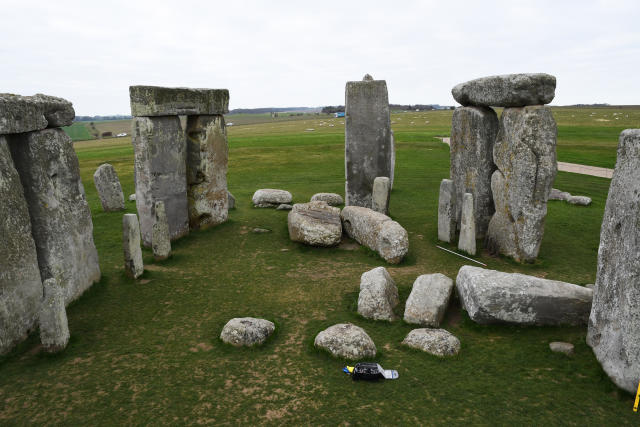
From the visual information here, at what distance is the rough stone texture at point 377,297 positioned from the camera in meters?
8.42

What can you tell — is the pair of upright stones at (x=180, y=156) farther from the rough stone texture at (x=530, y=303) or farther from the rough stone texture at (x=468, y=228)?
the rough stone texture at (x=530, y=303)

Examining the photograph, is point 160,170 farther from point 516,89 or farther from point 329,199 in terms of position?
point 516,89

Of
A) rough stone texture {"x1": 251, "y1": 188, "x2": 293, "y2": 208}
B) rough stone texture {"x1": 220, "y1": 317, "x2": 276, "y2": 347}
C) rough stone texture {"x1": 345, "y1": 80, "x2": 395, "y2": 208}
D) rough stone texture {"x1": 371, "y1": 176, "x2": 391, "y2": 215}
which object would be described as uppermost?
rough stone texture {"x1": 345, "y1": 80, "x2": 395, "y2": 208}

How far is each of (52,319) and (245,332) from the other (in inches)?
120

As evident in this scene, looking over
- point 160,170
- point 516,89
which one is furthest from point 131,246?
point 516,89

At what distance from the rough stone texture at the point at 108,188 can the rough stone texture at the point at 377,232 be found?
9.35 meters

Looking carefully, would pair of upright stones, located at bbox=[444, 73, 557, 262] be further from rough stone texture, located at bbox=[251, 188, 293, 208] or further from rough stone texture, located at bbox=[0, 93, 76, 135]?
rough stone texture, located at bbox=[0, 93, 76, 135]

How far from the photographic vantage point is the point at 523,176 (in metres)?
10.8

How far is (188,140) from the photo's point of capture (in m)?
14.1

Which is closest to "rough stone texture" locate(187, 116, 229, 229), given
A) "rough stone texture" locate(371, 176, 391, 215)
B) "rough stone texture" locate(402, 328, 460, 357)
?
"rough stone texture" locate(371, 176, 391, 215)

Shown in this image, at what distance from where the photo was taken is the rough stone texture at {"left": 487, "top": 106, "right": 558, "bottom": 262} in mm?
10672

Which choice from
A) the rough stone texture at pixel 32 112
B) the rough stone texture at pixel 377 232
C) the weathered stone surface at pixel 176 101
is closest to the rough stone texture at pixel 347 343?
the rough stone texture at pixel 377 232

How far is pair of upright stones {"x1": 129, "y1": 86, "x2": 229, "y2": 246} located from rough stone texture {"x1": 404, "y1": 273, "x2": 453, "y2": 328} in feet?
24.8

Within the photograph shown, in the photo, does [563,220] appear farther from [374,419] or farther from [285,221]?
[374,419]
